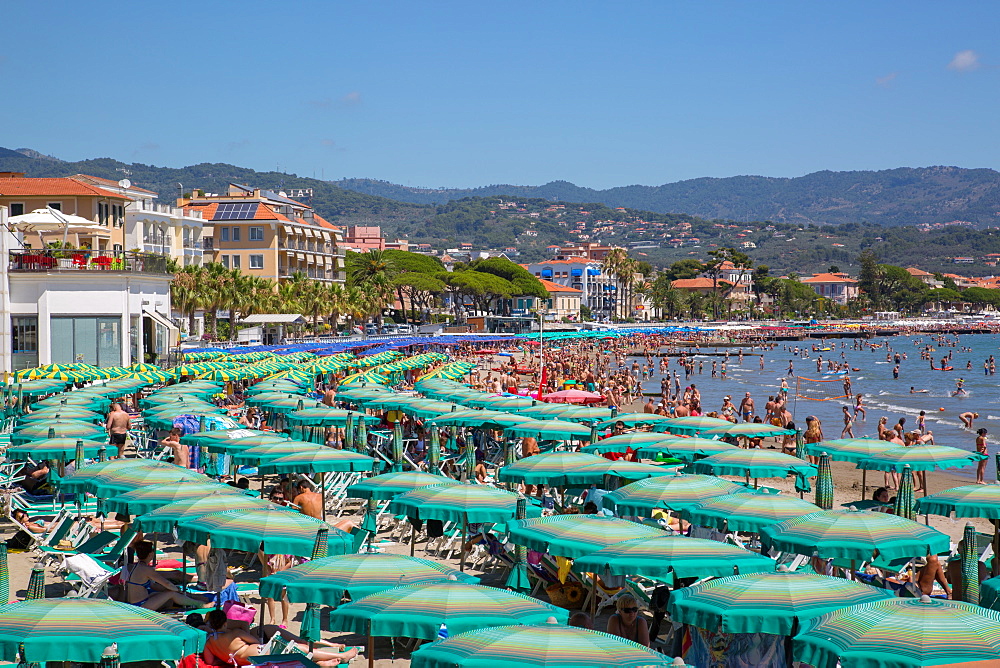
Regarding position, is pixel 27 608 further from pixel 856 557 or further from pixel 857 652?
pixel 856 557

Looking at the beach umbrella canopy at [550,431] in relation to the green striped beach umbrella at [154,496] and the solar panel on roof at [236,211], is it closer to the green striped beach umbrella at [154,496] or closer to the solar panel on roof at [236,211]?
the green striped beach umbrella at [154,496]

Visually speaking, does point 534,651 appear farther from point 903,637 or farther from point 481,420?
point 481,420

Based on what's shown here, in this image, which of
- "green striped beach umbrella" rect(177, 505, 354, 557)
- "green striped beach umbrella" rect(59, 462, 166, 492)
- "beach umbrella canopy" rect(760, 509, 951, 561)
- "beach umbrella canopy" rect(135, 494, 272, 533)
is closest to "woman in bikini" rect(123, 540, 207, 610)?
"beach umbrella canopy" rect(135, 494, 272, 533)

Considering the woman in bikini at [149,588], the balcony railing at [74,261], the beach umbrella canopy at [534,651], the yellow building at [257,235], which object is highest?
the yellow building at [257,235]

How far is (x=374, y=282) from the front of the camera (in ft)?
278

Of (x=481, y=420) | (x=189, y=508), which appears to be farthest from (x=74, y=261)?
(x=189, y=508)

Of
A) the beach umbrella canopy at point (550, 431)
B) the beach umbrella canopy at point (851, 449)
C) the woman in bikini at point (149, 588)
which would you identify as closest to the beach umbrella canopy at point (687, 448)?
the beach umbrella canopy at point (851, 449)

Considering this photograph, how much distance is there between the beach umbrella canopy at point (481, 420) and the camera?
63.1 ft

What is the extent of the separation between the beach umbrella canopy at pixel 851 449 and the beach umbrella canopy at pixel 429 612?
9493 mm

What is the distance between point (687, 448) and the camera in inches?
638

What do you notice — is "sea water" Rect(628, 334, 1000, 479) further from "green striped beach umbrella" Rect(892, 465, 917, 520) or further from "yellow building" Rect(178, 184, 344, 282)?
"yellow building" Rect(178, 184, 344, 282)

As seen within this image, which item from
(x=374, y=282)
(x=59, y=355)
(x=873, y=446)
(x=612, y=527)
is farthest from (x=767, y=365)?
(x=612, y=527)

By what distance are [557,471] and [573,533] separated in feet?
13.5

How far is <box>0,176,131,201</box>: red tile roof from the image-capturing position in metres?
50.9
